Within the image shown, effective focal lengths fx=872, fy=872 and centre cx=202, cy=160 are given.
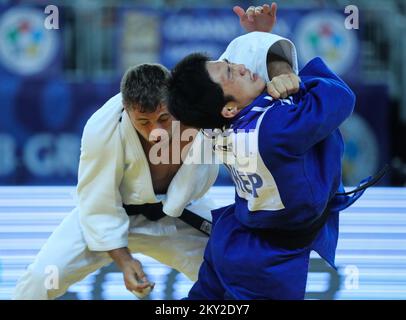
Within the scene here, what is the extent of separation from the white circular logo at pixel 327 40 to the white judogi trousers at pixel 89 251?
2.69 meters

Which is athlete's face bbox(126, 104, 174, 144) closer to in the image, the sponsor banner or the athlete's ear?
the athlete's ear

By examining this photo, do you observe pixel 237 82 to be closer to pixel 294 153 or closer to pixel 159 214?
pixel 294 153

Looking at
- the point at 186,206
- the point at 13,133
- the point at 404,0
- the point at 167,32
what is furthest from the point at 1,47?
the point at 186,206

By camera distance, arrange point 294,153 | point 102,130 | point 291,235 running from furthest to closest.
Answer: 1. point 102,130
2. point 291,235
3. point 294,153

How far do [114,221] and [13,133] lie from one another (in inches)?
121

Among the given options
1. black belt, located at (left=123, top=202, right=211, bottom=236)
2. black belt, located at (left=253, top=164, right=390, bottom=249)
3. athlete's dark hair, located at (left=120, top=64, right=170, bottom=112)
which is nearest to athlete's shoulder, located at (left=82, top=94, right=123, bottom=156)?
athlete's dark hair, located at (left=120, top=64, right=170, bottom=112)

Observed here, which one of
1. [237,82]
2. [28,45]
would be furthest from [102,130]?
[28,45]

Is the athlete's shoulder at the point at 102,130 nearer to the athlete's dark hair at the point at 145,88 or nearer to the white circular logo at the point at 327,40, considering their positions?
the athlete's dark hair at the point at 145,88

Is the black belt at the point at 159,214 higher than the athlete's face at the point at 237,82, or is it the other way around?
the athlete's face at the point at 237,82

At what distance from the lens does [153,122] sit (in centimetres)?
242

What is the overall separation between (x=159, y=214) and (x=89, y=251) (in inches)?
9.4

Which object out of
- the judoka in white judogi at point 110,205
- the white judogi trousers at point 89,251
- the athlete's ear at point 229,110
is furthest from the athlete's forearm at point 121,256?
the athlete's ear at point 229,110

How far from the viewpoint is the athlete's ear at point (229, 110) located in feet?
7.21

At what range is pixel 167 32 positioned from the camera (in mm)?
5277
